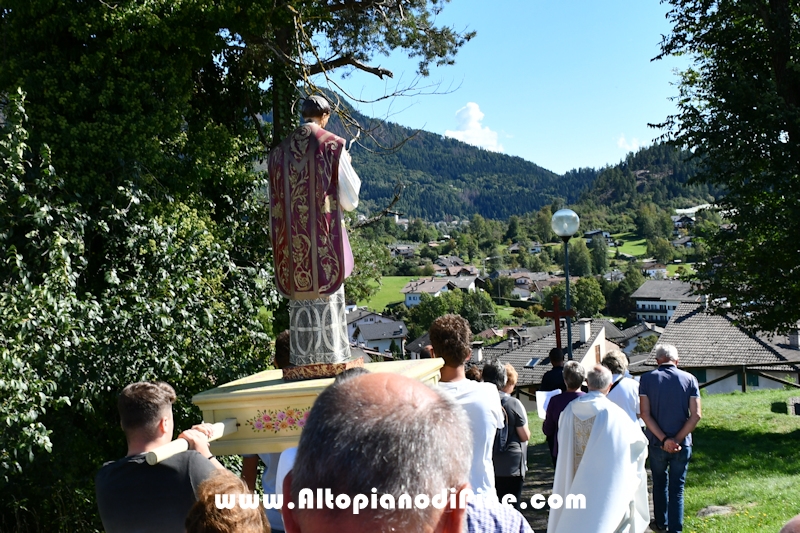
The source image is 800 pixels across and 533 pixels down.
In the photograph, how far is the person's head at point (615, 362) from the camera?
22.1 feet

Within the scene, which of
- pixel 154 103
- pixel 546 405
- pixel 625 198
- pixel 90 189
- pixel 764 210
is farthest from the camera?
pixel 625 198

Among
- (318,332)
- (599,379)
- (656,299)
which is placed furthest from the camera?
(656,299)

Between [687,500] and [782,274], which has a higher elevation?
[782,274]

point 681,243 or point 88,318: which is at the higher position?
point 681,243

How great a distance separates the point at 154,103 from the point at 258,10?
171 cm

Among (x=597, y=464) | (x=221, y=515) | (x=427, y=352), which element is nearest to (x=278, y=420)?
(x=221, y=515)

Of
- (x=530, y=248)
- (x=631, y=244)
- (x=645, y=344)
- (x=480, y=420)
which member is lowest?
(x=645, y=344)

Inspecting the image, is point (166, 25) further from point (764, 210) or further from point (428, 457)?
point (764, 210)

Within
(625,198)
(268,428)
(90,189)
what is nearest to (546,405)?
(268,428)

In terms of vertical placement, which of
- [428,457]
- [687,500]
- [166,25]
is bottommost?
[687,500]

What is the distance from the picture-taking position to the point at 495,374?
5.99 metres

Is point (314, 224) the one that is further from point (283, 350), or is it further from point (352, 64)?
point (352, 64)

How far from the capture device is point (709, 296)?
1392 centimetres

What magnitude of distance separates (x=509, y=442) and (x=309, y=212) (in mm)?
2608
